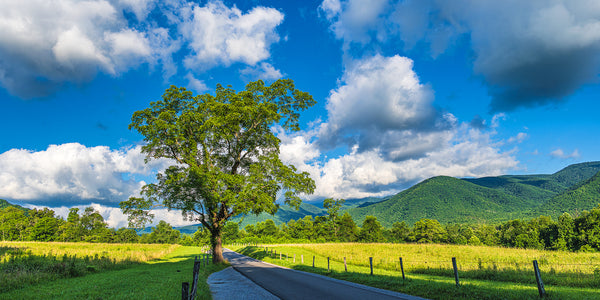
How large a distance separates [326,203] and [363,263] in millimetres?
72275

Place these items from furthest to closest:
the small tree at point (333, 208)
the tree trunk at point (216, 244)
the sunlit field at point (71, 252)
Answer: the small tree at point (333, 208)
the tree trunk at point (216, 244)
the sunlit field at point (71, 252)

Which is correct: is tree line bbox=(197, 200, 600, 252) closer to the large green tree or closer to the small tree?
the small tree

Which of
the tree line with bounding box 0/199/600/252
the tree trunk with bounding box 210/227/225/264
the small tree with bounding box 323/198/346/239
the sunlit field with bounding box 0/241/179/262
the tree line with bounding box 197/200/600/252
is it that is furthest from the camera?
the small tree with bounding box 323/198/346/239

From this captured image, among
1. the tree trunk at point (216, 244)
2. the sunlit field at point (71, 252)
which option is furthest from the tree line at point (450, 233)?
the tree trunk at point (216, 244)

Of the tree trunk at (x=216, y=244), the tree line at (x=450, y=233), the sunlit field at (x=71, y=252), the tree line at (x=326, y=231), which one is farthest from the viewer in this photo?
the tree line at (x=326, y=231)

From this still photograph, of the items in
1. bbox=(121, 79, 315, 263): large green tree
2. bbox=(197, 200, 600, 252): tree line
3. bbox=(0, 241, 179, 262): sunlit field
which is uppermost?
bbox=(121, 79, 315, 263): large green tree

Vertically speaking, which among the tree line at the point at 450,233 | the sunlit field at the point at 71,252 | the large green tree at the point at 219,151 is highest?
the large green tree at the point at 219,151

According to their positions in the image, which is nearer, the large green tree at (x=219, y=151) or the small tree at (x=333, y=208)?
the large green tree at (x=219, y=151)

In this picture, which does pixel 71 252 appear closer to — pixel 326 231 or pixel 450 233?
pixel 326 231

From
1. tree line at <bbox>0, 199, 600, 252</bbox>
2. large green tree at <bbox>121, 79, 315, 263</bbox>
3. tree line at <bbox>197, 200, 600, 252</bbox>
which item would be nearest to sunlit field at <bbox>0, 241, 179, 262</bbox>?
large green tree at <bbox>121, 79, 315, 263</bbox>

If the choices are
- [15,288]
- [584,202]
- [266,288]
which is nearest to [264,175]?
[266,288]

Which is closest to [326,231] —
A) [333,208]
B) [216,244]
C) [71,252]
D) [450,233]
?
[333,208]

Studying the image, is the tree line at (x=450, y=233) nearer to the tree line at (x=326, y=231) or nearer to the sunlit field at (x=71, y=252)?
the tree line at (x=326, y=231)

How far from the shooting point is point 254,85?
88.3 ft
